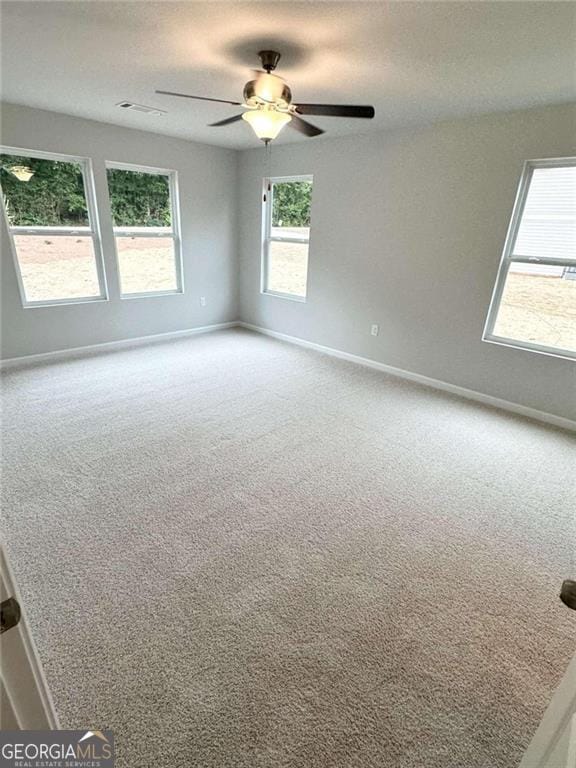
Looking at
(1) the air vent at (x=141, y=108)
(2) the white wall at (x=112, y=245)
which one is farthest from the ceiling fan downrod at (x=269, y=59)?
(2) the white wall at (x=112, y=245)

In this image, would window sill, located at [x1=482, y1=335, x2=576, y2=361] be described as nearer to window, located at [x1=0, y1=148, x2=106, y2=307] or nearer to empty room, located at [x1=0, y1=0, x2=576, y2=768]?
empty room, located at [x1=0, y1=0, x2=576, y2=768]

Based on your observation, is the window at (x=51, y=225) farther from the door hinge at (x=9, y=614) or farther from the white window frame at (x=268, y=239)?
the door hinge at (x=9, y=614)

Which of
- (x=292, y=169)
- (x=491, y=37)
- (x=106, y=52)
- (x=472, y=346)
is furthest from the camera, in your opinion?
(x=292, y=169)

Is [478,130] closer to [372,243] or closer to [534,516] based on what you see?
[372,243]

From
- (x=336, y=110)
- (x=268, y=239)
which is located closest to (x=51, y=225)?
(x=268, y=239)

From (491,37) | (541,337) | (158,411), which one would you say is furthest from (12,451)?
(541,337)

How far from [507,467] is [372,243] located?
2687mm

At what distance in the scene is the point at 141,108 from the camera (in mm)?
3355

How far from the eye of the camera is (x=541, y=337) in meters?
3.34

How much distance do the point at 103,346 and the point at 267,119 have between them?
3473 millimetres

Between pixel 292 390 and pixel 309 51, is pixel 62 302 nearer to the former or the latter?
pixel 292 390

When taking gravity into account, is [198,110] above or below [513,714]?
above

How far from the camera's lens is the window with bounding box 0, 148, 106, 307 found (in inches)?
144
